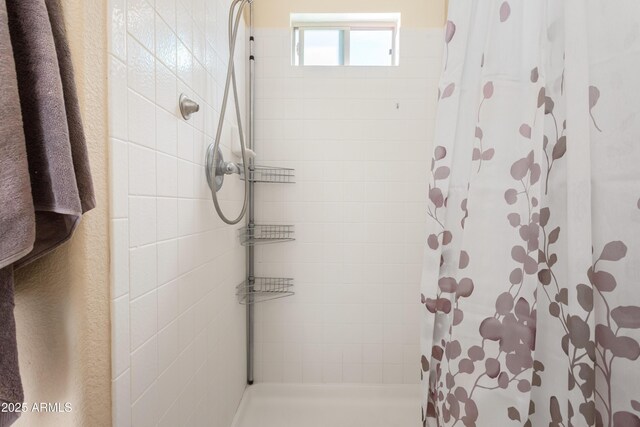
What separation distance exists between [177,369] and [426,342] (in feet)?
2.36

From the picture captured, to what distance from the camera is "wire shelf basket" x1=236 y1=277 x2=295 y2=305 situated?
1.70 meters

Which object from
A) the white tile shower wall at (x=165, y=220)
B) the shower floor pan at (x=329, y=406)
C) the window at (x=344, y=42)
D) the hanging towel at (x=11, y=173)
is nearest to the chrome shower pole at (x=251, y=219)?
the shower floor pan at (x=329, y=406)

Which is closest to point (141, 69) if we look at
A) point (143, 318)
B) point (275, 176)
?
point (143, 318)

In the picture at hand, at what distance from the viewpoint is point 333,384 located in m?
1.72

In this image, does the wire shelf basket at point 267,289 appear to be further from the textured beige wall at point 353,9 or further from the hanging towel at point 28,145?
the textured beige wall at point 353,9

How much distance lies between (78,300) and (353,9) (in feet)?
6.28

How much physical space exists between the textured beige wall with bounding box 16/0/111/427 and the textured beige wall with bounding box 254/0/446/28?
1378mm

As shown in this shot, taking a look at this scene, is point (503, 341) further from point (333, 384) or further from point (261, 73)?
point (261, 73)

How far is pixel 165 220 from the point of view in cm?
81

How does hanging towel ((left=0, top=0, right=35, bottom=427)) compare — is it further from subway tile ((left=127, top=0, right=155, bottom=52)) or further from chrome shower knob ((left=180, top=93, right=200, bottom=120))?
chrome shower knob ((left=180, top=93, right=200, bottom=120))

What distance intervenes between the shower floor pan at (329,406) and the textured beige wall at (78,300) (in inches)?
44.8

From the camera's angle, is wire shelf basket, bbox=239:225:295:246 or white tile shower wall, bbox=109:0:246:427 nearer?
white tile shower wall, bbox=109:0:246:427

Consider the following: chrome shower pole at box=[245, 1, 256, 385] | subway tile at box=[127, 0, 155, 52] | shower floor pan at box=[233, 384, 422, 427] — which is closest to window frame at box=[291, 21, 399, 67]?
chrome shower pole at box=[245, 1, 256, 385]

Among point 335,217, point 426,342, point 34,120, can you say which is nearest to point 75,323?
point 34,120
